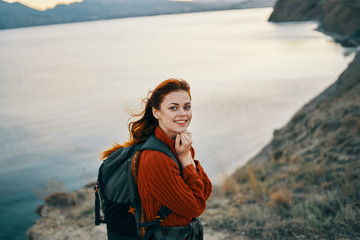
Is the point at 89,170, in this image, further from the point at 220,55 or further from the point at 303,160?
the point at 220,55

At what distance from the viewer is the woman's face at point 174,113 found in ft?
6.43

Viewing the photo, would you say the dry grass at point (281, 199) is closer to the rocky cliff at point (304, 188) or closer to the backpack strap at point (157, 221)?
the rocky cliff at point (304, 188)

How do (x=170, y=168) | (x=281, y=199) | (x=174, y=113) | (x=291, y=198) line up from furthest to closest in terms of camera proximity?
(x=291, y=198), (x=281, y=199), (x=174, y=113), (x=170, y=168)

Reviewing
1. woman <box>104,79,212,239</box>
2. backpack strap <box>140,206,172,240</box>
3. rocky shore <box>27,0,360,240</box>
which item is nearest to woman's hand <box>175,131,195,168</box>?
woman <box>104,79,212,239</box>

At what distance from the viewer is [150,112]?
7.09 ft

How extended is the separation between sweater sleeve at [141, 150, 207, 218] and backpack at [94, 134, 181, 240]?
0.19 feet

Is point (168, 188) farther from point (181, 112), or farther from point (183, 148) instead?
point (181, 112)

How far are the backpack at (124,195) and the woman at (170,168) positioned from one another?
4cm

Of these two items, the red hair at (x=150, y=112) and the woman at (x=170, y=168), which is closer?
the woman at (x=170, y=168)

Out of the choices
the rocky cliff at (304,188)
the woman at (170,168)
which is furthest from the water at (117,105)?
the rocky cliff at (304,188)

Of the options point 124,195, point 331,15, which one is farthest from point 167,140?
point 331,15

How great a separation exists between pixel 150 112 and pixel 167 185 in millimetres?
606

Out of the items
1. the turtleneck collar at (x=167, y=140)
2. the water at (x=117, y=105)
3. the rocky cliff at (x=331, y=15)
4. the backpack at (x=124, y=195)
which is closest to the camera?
the backpack at (x=124, y=195)

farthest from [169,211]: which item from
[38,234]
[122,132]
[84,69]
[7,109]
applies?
[84,69]
